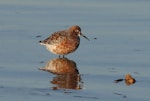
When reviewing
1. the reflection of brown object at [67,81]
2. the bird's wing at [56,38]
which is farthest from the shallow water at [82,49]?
the bird's wing at [56,38]

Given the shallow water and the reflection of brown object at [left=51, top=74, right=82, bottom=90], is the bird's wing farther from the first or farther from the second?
the reflection of brown object at [left=51, top=74, right=82, bottom=90]

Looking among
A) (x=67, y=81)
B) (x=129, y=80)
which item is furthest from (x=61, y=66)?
(x=129, y=80)

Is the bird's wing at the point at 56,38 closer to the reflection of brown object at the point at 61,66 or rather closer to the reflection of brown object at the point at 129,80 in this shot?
the reflection of brown object at the point at 61,66

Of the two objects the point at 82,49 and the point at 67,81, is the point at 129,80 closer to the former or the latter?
the point at 67,81

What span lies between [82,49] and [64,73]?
1686mm

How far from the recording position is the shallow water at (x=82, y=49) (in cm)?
912

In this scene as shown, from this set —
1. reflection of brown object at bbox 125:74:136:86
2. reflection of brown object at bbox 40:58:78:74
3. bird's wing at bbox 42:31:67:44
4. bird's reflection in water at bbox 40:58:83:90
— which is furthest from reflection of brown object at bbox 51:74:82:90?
bird's wing at bbox 42:31:67:44

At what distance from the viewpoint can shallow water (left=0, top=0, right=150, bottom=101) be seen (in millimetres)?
9125

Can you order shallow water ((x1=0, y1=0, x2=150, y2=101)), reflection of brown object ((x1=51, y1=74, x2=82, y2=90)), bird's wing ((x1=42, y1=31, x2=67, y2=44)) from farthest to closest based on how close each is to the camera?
1. bird's wing ((x1=42, y1=31, x2=67, y2=44))
2. reflection of brown object ((x1=51, y1=74, x2=82, y2=90))
3. shallow water ((x1=0, y1=0, x2=150, y2=101))

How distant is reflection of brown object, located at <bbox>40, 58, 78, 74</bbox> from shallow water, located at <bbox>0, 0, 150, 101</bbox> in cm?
10

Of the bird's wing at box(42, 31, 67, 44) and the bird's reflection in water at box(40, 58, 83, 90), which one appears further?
the bird's wing at box(42, 31, 67, 44)

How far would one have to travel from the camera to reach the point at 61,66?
10812 millimetres

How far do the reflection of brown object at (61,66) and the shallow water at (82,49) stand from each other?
0.31 feet

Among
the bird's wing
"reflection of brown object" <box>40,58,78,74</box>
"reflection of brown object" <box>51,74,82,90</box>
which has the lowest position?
"reflection of brown object" <box>51,74,82,90</box>
